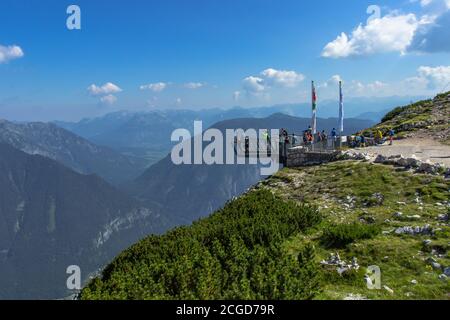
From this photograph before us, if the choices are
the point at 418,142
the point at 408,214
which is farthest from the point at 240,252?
the point at 418,142

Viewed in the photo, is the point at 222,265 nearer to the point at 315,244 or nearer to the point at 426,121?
the point at 315,244

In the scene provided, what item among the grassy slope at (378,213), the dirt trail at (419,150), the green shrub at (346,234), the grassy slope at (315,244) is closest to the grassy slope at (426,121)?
the dirt trail at (419,150)

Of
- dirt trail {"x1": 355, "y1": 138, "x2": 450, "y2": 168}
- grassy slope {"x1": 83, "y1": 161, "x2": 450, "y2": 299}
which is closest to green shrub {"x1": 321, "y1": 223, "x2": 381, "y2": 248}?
grassy slope {"x1": 83, "y1": 161, "x2": 450, "y2": 299}

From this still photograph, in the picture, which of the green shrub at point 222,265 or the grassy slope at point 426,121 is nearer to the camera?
the green shrub at point 222,265

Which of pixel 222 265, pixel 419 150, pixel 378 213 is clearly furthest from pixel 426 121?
pixel 222 265

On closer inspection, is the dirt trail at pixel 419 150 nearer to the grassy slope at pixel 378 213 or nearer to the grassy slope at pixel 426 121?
the grassy slope at pixel 426 121

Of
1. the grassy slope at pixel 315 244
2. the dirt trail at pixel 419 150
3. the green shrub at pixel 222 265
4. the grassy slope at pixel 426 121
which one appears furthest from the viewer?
the grassy slope at pixel 426 121
